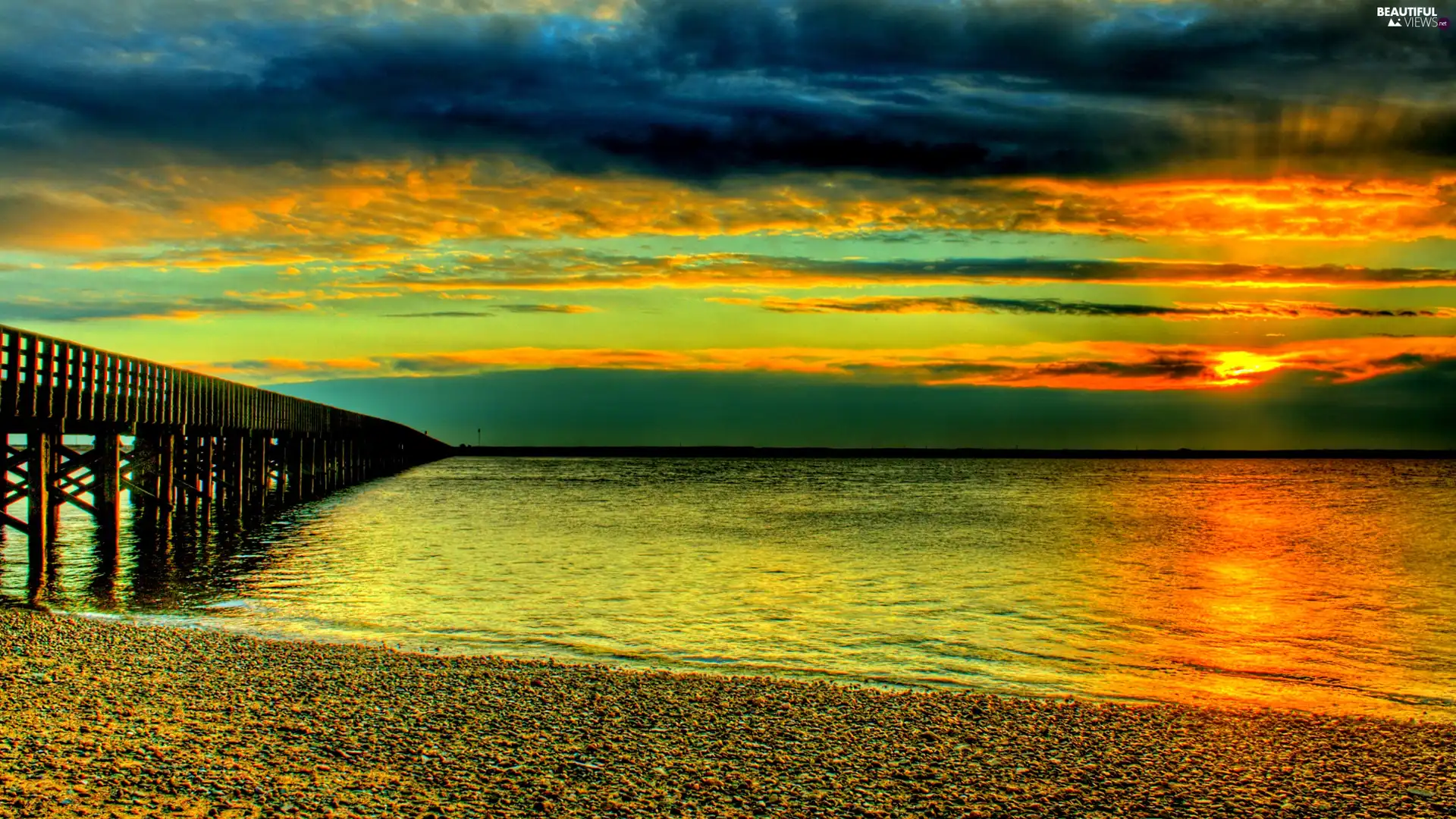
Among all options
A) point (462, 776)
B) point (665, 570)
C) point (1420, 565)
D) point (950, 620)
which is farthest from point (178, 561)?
point (1420, 565)

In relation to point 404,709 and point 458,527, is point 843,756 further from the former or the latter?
point 458,527

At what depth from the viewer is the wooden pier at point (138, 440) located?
19.7 meters

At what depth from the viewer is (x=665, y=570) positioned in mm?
21562

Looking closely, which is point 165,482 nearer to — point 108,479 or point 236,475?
point 108,479

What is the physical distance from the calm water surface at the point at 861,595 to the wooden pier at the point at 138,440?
136cm

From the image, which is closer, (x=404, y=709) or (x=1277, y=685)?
(x=404, y=709)

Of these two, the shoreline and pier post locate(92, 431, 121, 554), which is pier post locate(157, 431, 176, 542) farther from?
the shoreline

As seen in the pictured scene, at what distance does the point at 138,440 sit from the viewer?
92.6 ft

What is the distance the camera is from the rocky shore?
6184mm

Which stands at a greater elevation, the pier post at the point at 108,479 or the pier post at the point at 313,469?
the pier post at the point at 108,479

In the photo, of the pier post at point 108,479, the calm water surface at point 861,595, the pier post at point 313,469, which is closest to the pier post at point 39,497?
the calm water surface at point 861,595

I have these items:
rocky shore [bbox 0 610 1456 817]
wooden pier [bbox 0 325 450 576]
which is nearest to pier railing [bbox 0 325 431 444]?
wooden pier [bbox 0 325 450 576]

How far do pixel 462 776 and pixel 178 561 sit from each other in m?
17.5

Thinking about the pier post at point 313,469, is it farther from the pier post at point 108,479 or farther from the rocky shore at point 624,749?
the rocky shore at point 624,749
